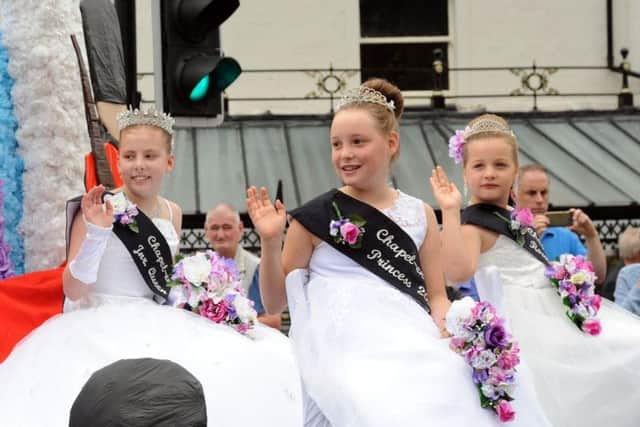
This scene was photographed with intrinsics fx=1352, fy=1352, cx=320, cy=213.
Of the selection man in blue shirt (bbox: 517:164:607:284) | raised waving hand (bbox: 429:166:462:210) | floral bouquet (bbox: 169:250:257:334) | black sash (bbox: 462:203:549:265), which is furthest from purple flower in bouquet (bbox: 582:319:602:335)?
floral bouquet (bbox: 169:250:257:334)

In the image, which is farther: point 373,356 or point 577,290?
point 577,290

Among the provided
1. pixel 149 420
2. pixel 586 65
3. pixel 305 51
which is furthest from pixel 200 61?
pixel 586 65

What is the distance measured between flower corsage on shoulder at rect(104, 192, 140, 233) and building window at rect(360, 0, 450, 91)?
956 centimetres

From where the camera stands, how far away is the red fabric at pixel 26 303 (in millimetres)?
6059

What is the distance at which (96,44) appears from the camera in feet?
22.8

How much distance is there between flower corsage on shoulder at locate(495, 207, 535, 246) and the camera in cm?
622

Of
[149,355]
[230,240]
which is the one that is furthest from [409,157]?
[149,355]

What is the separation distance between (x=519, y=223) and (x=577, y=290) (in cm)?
41

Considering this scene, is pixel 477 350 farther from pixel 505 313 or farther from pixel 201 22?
pixel 201 22

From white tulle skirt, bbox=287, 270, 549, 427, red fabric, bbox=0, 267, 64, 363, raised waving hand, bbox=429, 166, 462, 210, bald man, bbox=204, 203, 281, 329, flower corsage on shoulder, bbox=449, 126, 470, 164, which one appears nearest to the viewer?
white tulle skirt, bbox=287, 270, 549, 427

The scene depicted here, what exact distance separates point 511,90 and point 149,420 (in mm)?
13145

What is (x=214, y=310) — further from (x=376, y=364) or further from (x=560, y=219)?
(x=560, y=219)

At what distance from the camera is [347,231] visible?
5.20m

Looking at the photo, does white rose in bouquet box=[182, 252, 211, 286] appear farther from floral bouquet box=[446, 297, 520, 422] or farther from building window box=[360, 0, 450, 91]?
building window box=[360, 0, 450, 91]
